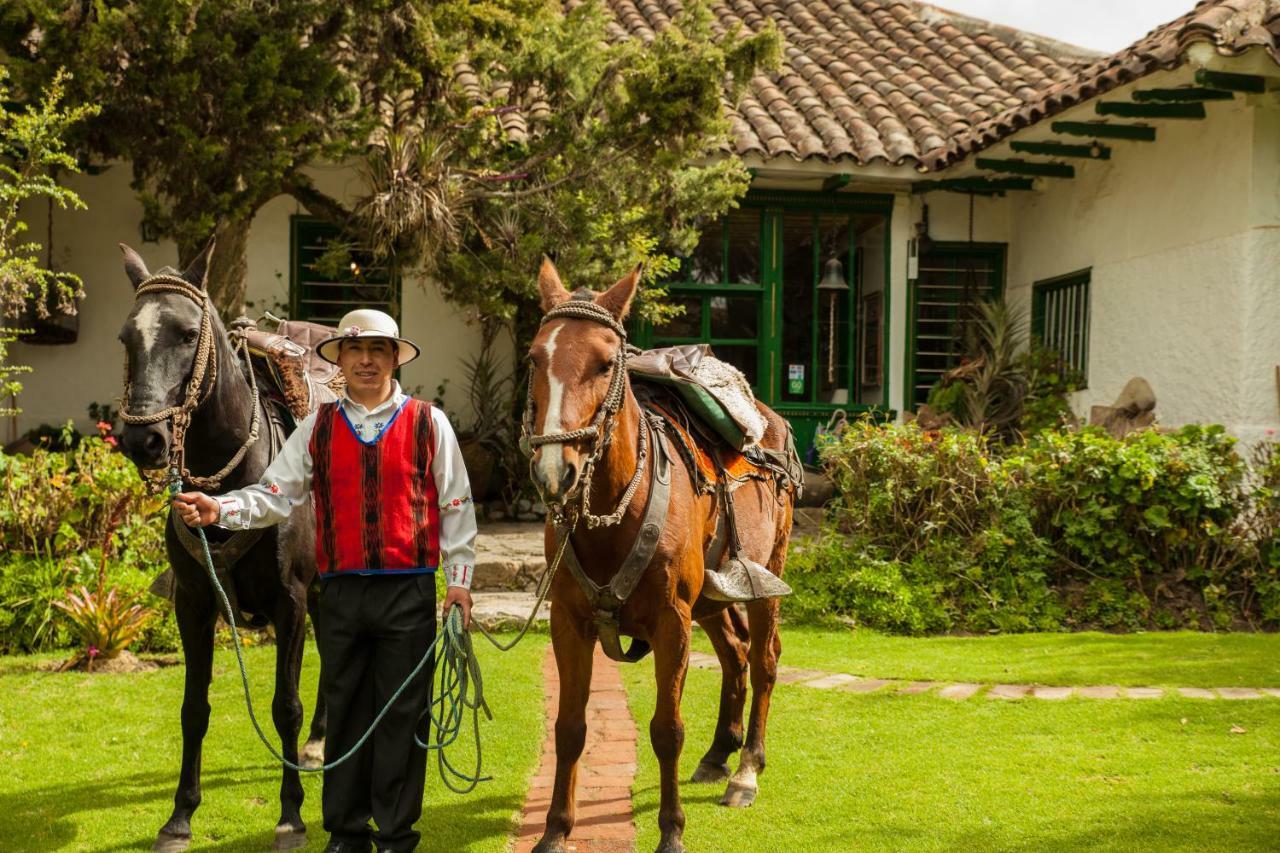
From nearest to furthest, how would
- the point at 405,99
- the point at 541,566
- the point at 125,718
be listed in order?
1. the point at 125,718
2. the point at 541,566
3. the point at 405,99

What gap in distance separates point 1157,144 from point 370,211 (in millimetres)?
7250

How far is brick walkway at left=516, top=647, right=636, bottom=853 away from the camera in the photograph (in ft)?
14.7

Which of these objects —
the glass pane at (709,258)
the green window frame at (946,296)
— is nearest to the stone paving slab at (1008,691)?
the green window frame at (946,296)

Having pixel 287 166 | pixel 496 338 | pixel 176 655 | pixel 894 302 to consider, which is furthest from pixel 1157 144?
pixel 176 655

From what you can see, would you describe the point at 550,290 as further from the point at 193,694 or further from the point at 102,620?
the point at 102,620

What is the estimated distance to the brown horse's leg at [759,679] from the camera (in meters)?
5.09

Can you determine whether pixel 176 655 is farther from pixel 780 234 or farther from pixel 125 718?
pixel 780 234

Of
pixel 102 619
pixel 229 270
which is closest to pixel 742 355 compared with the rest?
pixel 229 270

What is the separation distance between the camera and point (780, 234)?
12758mm

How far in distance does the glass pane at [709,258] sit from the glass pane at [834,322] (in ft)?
3.92

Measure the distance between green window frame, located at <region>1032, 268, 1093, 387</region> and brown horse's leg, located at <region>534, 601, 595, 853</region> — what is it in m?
8.92

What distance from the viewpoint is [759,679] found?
5.30 metres

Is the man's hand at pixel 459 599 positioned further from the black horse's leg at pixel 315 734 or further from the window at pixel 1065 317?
the window at pixel 1065 317

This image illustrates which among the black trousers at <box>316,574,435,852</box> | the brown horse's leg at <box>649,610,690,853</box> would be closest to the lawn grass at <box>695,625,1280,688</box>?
the brown horse's leg at <box>649,610,690,853</box>
